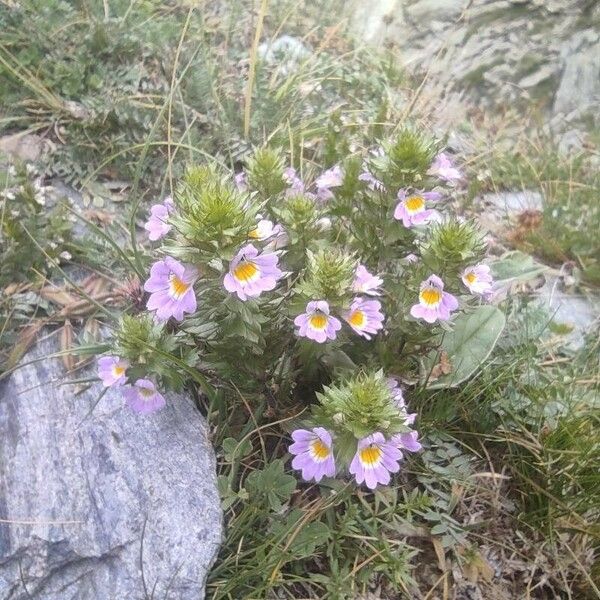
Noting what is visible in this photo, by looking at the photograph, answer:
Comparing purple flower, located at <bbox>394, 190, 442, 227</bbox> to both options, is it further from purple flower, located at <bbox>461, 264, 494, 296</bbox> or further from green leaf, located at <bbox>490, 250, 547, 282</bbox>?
green leaf, located at <bbox>490, 250, 547, 282</bbox>

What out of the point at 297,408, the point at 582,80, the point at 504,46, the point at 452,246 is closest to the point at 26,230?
the point at 297,408

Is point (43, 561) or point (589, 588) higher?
point (43, 561)

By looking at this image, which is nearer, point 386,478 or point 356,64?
point 386,478

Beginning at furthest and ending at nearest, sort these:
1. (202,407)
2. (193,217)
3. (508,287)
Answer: (508,287) → (202,407) → (193,217)

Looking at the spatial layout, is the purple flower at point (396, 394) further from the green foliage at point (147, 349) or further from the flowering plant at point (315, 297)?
the green foliage at point (147, 349)

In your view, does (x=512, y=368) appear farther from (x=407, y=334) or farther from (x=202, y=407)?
(x=202, y=407)

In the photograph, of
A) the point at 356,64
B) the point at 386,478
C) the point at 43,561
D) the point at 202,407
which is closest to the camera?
the point at 386,478

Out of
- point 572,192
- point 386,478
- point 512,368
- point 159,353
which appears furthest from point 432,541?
point 572,192
